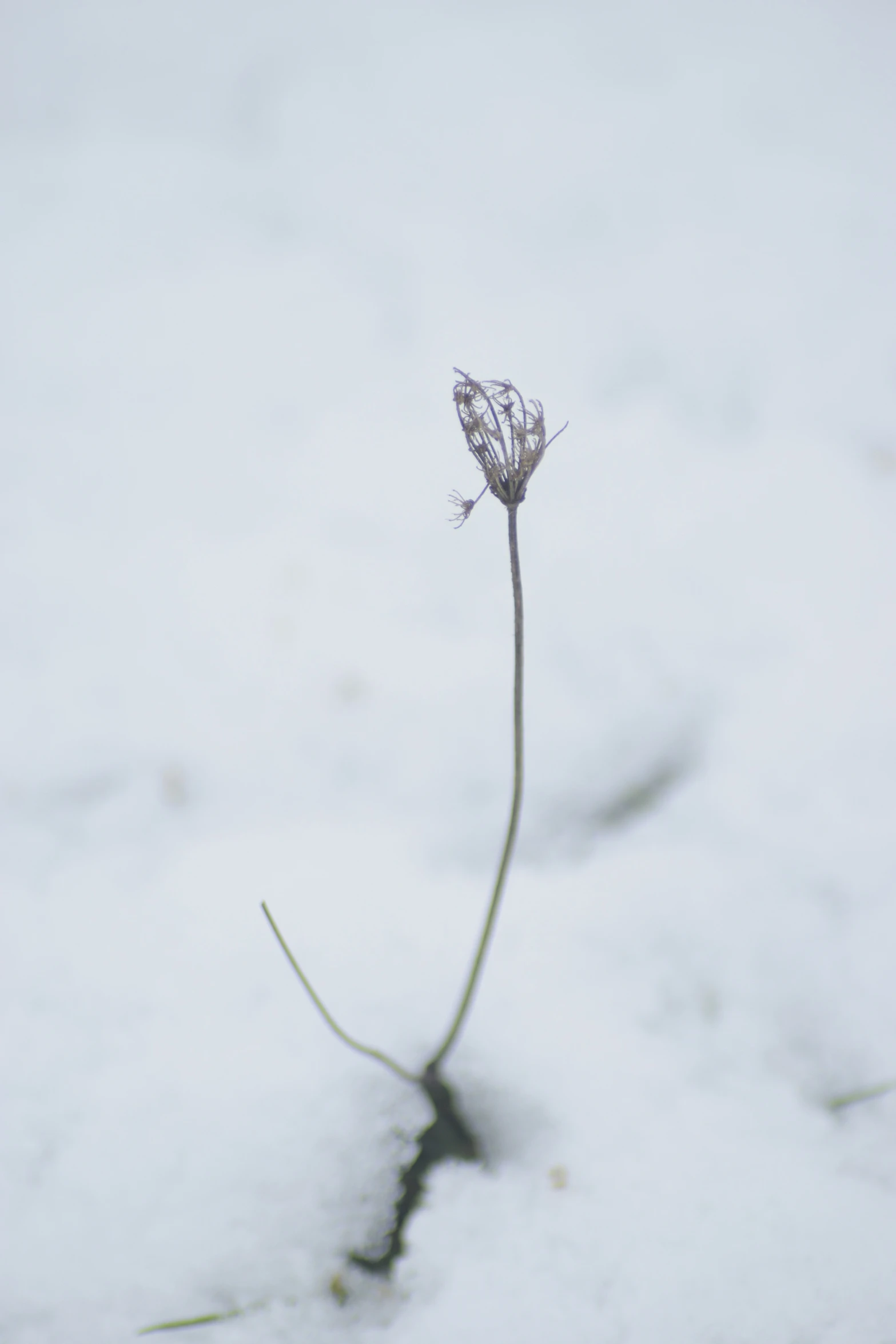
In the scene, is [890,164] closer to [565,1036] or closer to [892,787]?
[892,787]

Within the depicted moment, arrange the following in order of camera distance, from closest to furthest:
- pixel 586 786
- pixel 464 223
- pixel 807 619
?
1. pixel 586 786
2. pixel 807 619
3. pixel 464 223

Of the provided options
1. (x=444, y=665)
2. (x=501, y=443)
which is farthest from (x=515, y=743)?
(x=444, y=665)

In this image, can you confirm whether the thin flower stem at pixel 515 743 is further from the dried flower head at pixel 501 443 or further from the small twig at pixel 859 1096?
the small twig at pixel 859 1096

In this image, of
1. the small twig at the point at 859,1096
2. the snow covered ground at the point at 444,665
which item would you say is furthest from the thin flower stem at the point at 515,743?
the small twig at the point at 859,1096

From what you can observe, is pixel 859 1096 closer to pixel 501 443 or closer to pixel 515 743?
pixel 515 743

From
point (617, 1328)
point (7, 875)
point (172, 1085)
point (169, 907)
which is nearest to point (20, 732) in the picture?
point (7, 875)
